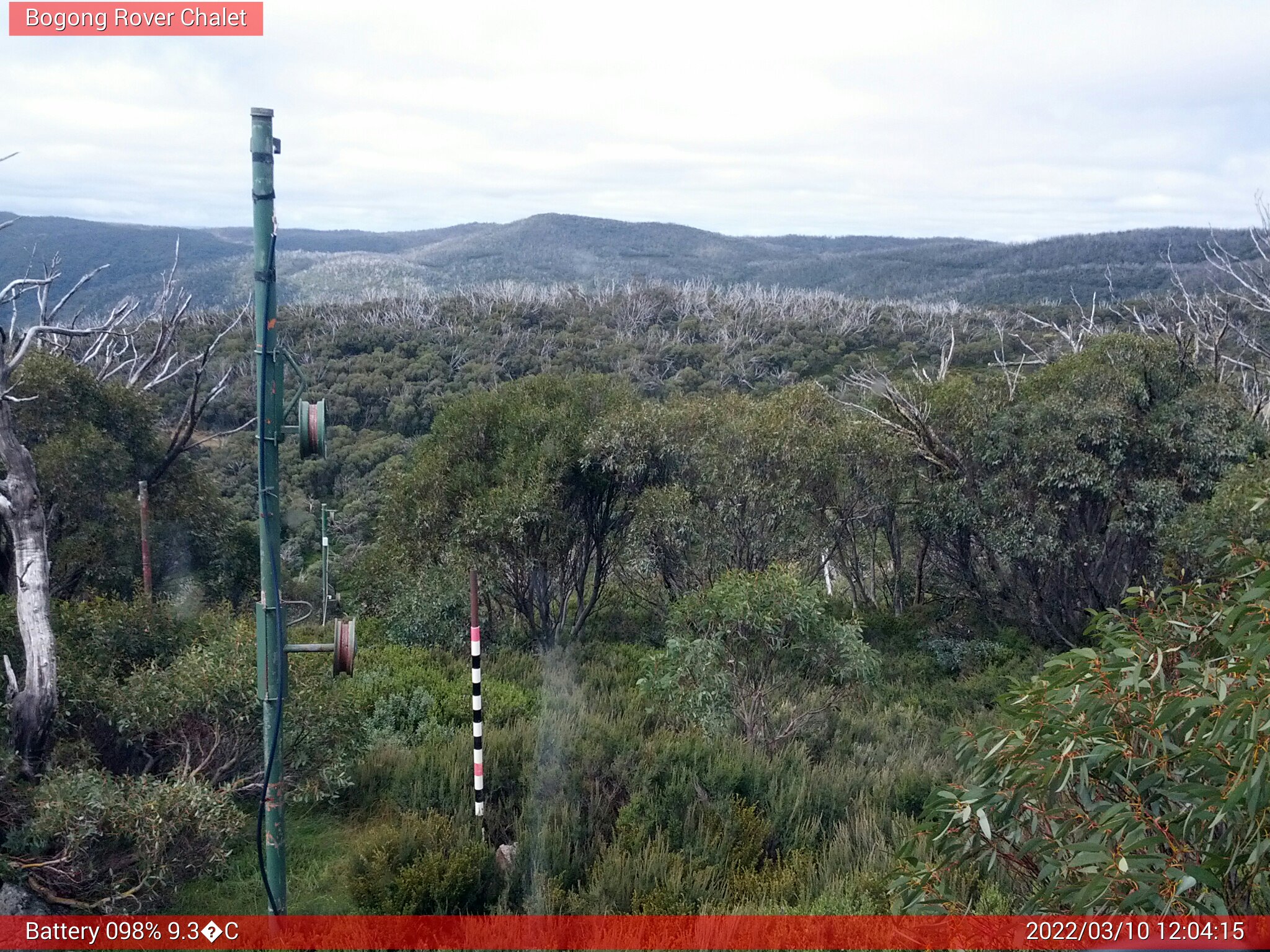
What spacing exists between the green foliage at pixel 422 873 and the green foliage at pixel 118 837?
0.81 metres

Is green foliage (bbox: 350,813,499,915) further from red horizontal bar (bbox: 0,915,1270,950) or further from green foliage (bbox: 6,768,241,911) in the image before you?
green foliage (bbox: 6,768,241,911)

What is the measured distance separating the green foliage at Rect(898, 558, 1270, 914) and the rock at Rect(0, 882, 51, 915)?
413cm

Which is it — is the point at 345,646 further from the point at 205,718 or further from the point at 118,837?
the point at 205,718

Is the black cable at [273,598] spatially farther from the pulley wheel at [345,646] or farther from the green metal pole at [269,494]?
the pulley wheel at [345,646]

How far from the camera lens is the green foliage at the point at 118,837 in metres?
4.80

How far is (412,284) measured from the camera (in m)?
63.8

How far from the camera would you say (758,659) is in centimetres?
898

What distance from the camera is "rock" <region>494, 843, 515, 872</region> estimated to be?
579 centimetres

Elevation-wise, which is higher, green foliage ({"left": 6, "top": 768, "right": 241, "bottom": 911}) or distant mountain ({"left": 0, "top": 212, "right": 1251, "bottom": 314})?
distant mountain ({"left": 0, "top": 212, "right": 1251, "bottom": 314})

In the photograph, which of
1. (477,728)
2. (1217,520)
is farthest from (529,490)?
(1217,520)

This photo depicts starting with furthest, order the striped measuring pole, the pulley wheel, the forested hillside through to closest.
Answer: the striped measuring pole < the pulley wheel < the forested hillside

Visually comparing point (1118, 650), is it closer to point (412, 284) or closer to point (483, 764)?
point (483, 764)

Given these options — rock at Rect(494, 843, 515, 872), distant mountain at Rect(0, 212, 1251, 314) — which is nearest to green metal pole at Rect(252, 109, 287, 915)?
rock at Rect(494, 843, 515, 872)

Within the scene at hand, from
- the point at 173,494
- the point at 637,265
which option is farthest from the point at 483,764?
the point at 637,265
